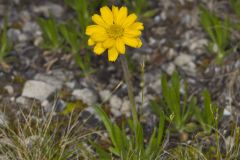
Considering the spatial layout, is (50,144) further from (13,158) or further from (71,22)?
(71,22)

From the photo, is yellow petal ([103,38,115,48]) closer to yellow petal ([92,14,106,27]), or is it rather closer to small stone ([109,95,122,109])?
yellow petal ([92,14,106,27])

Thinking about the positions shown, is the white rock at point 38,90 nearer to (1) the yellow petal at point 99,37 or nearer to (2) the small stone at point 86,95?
(2) the small stone at point 86,95

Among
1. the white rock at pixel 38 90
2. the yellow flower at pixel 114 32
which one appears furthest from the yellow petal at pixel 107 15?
the white rock at pixel 38 90

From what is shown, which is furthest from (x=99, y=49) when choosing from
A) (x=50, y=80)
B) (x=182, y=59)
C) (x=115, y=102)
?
(x=182, y=59)

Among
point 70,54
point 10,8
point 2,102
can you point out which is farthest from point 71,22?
point 2,102

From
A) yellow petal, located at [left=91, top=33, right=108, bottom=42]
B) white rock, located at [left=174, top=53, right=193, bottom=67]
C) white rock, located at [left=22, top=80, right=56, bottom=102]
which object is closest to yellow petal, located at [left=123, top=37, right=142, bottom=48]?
yellow petal, located at [left=91, top=33, right=108, bottom=42]

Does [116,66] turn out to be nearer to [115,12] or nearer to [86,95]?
[86,95]
